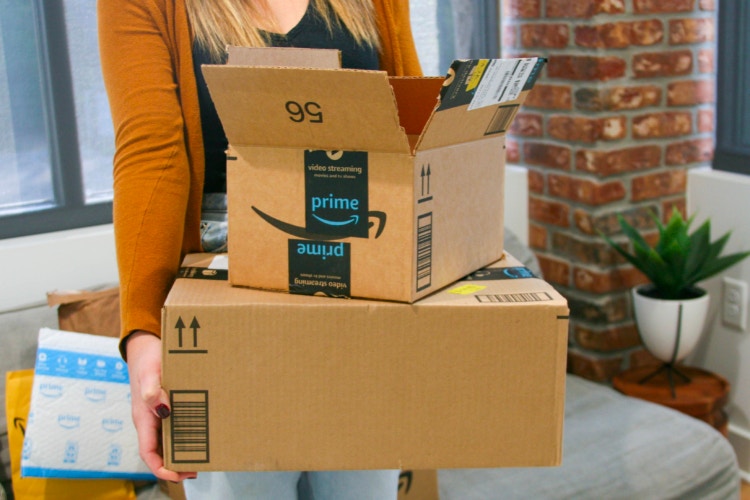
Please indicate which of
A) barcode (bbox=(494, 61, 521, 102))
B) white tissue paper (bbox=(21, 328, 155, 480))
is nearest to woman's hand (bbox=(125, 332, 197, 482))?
barcode (bbox=(494, 61, 521, 102))

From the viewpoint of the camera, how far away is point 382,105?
33.3 inches

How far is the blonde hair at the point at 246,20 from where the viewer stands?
1.06 m

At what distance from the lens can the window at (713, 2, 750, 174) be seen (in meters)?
2.46

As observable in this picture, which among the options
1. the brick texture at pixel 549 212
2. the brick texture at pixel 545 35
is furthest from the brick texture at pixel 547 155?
the brick texture at pixel 545 35

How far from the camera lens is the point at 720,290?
252cm

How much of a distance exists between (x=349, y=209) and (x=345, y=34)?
0.33 meters

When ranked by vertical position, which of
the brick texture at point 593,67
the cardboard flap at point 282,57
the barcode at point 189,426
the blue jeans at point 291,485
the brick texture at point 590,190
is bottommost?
the blue jeans at point 291,485

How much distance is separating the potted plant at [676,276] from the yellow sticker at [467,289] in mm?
1436

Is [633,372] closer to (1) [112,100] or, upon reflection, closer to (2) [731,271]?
(2) [731,271]

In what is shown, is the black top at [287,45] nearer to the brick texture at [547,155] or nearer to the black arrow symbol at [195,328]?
the black arrow symbol at [195,328]

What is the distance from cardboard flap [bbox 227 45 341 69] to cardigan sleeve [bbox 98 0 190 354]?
0.10m

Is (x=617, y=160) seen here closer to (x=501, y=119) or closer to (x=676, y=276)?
(x=676, y=276)

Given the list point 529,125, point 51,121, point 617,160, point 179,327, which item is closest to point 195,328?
point 179,327

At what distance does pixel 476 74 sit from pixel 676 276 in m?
1.62
